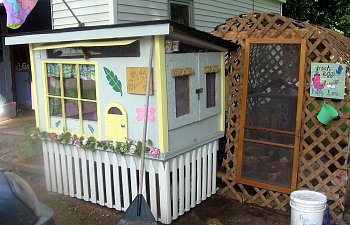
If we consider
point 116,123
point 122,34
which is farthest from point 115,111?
point 122,34

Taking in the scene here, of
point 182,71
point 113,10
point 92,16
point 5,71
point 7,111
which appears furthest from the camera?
point 5,71

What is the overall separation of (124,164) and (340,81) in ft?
8.68

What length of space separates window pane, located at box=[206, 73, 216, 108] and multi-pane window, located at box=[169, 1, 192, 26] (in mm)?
3526

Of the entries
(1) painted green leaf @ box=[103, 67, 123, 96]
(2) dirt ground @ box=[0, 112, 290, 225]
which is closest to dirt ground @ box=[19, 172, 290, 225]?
(2) dirt ground @ box=[0, 112, 290, 225]

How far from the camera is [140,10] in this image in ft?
22.2

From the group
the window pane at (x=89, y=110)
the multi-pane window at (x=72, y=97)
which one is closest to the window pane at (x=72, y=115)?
the multi-pane window at (x=72, y=97)

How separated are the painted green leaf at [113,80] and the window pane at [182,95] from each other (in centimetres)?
65

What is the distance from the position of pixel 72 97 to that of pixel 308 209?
A: 120 inches

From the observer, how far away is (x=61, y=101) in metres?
4.75

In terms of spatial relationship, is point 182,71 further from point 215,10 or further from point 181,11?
point 215,10

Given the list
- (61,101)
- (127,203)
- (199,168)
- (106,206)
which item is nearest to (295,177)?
(199,168)

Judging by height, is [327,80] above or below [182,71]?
below

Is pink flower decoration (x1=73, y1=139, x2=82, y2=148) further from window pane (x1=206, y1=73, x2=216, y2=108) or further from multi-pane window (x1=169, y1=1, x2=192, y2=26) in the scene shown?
multi-pane window (x1=169, y1=1, x2=192, y2=26)

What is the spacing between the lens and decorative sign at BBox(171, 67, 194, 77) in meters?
3.97
